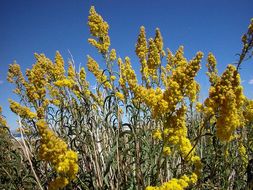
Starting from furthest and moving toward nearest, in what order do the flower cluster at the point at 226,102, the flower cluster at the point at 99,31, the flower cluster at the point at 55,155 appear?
the flower cluster at the point at 99,31 → the flower cluster at the point at 226,102 → the flower cluster at the point at 55,155

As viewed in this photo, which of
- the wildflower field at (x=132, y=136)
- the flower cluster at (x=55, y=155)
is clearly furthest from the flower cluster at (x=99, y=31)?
the flower cluster at (x=55, y=155)

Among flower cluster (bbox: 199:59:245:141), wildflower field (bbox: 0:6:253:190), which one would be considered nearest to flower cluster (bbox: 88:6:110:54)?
wildflower field (bbox: 0:6:253:190)

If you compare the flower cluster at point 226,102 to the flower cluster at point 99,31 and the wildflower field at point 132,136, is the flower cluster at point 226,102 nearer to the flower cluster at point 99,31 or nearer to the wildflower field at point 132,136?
the wildflower field at point 132,136

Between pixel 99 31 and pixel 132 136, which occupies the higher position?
pixel 99 31

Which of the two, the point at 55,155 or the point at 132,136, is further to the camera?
the point at 132,136

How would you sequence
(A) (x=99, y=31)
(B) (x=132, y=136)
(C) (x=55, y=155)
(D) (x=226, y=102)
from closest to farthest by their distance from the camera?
1. (C) (x=55, y=155)
2. (D) (x=226, y=102)
3. (B) (x=132, y=136)
4. (A) (x=99, y=31)

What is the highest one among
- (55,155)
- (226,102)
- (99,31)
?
(99,31)

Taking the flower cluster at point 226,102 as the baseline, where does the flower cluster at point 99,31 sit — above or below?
above

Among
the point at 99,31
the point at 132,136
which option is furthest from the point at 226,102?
the point at 99,31

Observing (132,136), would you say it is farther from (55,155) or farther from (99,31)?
(99,31)

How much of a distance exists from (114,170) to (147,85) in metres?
2.37

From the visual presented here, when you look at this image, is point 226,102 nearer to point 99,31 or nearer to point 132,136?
point 132,136

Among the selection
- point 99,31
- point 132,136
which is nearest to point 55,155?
point 132,136

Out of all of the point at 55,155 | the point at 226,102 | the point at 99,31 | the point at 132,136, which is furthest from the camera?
the point at 99,31
